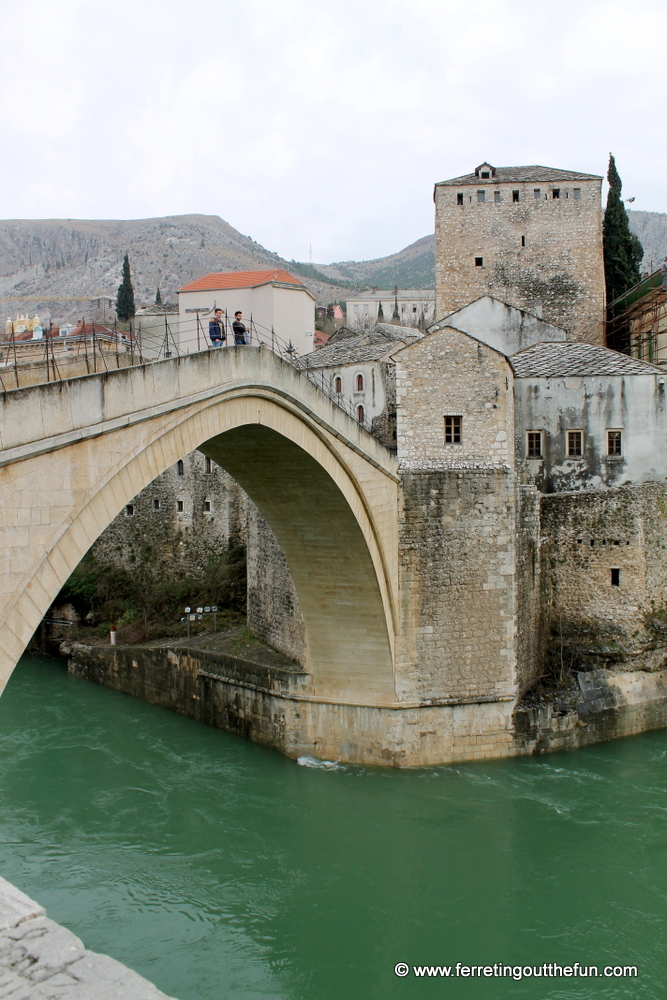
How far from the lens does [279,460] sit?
10797 millimetres

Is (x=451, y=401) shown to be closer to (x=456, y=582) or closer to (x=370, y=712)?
(x=456, y=582)

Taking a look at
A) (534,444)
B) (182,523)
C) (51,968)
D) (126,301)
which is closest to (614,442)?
(534,444)

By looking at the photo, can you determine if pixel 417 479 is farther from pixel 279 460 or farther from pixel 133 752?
pixel 133 752

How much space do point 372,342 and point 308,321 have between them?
927 centimetres

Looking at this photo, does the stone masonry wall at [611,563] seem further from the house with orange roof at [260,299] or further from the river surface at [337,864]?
the house with orange roof at [260,299]

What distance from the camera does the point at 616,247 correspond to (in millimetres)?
23125

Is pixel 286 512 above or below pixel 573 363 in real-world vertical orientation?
below

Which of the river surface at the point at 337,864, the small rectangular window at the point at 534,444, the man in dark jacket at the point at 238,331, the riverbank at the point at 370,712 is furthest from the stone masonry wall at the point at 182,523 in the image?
the man in dark jacket at the point at 238,331

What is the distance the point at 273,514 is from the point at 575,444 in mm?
5881

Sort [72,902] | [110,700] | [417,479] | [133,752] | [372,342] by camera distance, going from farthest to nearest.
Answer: [372,342] < [110,700] < [133,752] < [417,479] < [72,902]

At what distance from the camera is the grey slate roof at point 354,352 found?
60.4 feet

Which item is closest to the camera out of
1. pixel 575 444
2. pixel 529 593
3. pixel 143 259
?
pixel 529 593

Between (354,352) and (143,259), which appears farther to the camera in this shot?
(143,259)

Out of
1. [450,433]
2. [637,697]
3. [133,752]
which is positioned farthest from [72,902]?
[637,697]
